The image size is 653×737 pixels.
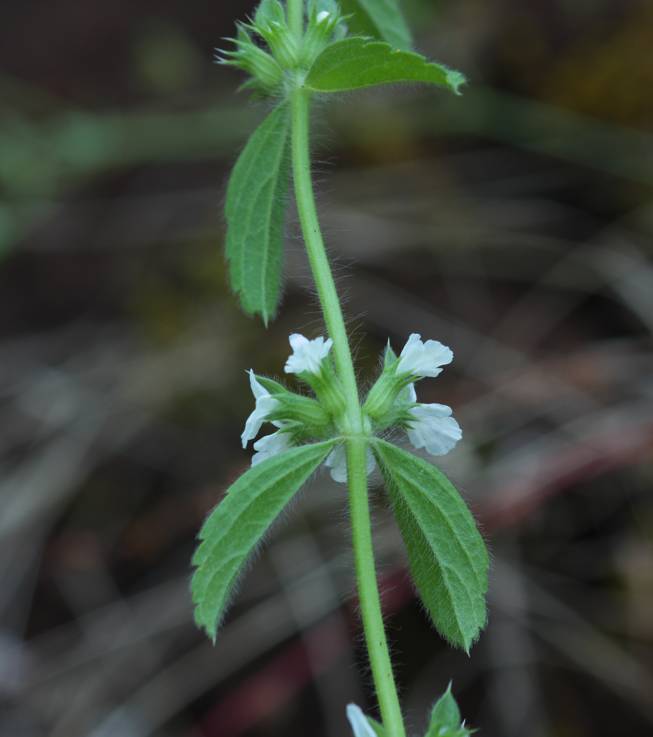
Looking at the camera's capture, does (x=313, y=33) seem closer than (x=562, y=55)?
Yes

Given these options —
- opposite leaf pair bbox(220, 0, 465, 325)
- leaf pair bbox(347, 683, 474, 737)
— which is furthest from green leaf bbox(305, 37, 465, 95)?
leaf pair bbox(347, 683, 474, 737)

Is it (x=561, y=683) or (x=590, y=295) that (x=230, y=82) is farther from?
(x=561, y=683)

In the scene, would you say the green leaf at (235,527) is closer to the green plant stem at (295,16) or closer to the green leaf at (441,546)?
the green leaf at (441,546)

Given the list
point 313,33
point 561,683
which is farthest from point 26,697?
point 313,33

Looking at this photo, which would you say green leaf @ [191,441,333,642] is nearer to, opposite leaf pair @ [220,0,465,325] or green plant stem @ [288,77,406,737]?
green plant stem @ [288,77,406,737]

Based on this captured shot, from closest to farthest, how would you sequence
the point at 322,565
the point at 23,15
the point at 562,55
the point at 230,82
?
1. the point at 322,565
2. the point at 562,55
3. the point at 230,82
4. the point at 23,15

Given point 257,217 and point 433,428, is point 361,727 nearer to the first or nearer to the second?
point 433,428

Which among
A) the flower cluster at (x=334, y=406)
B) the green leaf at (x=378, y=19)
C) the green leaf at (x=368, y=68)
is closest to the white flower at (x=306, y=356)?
the flower cluster at (x=334, y=406)
